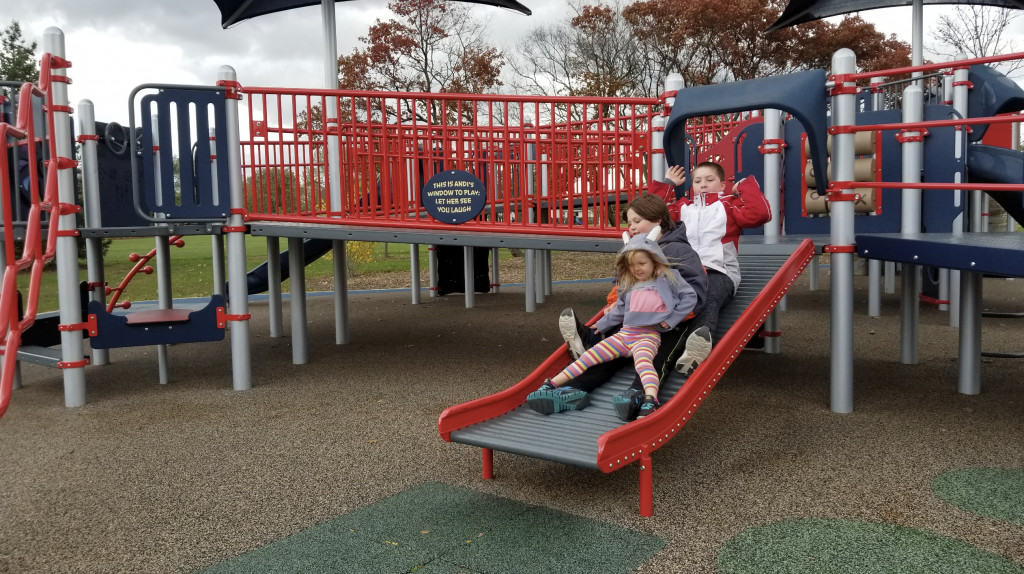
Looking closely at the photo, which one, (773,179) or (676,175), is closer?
(676,175)

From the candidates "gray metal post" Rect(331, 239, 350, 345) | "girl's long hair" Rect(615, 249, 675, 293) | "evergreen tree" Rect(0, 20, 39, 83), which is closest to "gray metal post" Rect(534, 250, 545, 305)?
"gray metal post" Rect(331, 239, 350, 345)

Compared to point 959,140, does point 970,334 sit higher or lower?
lower

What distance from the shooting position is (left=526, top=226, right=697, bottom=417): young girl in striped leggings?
4.12 m

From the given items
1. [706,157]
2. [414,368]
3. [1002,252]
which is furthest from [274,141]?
[1002,252]

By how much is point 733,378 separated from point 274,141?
480 centimetres

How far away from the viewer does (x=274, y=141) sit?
7617 millimetres

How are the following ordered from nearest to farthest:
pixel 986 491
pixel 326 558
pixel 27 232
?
pixel 326 558 < pixel 986 491 < pixel 27 232

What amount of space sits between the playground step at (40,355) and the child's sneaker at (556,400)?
12.9ft

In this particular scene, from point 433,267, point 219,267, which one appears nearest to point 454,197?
point 219,267

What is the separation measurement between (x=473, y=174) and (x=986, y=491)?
4079 millimetres

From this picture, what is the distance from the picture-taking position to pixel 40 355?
19.6 ft

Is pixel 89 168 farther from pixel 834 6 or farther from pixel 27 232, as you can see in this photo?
pixel 834 6

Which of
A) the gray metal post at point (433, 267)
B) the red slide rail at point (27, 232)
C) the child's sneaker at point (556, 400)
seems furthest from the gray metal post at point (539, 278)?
the child's sneaker at point (556, 400)

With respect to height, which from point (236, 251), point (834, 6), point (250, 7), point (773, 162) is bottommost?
point (236, 251)
